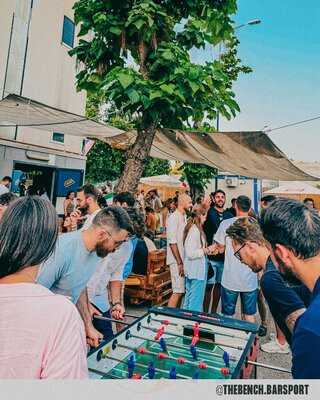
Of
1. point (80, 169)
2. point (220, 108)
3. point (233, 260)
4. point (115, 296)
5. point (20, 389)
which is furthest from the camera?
point (80, 169)

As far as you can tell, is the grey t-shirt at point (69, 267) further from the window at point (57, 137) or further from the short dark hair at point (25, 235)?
the window at point (57, 137)

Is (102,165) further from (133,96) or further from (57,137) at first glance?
(133,96)

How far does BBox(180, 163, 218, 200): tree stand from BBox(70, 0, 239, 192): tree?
517 cm

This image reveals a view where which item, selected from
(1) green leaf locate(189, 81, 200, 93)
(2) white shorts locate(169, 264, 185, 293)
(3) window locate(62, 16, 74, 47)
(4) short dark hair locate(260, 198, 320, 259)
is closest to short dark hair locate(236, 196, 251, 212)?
(2) white shorts locate(169, 264, 185, 293)

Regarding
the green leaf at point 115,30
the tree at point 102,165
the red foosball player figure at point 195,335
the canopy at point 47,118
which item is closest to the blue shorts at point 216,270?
the red foosball player figure at point 195,335

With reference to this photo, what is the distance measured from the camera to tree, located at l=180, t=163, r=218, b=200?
9.63 metres

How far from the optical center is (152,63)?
403cm

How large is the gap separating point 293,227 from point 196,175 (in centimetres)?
876

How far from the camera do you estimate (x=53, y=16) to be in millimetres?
8484

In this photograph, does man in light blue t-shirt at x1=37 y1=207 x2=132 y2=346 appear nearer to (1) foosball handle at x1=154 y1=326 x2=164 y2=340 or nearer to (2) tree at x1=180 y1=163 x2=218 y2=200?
(1) foosball handle at x1=154 y1=326 x2=164 y2=340

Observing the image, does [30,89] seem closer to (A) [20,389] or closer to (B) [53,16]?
(B) [53,16]

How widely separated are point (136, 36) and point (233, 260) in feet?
10.3

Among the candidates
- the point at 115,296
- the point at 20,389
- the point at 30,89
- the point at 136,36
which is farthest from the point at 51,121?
the point at 30,89

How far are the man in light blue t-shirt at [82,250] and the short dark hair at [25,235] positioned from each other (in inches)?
32.5
